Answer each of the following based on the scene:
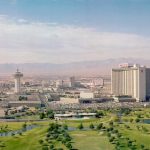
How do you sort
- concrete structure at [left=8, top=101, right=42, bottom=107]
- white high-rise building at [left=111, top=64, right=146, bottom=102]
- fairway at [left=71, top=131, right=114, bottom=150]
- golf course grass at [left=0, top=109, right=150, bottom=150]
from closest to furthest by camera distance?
fairway at [left=71, top=131, right=114, bottom=150]
golf course grass at [left=0, top=109, right=150, bottom=150]
concrete structure at [left=8, top=101, right=42, bottom=107]
white high-rise building at [left=111, top=64, right=146, bottom=102]

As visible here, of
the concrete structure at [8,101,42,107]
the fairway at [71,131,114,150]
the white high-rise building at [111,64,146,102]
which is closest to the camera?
the fairway at [71,131,114,150]

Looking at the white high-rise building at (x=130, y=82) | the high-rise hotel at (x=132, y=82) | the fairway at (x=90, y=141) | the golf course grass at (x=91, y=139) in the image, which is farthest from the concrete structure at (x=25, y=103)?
the fairway at (x=90, y=141)

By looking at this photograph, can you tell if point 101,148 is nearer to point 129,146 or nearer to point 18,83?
point 129,146

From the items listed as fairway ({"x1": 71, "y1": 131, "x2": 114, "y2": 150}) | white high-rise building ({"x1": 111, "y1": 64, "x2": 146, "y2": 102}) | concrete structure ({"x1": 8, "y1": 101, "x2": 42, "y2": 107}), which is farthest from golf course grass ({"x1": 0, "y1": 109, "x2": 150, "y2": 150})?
white high-rise building ({"x1": 111, "y1": 64, "x2": 146, "y2": 102})

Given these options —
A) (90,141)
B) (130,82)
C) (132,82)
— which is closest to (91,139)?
(90,141)

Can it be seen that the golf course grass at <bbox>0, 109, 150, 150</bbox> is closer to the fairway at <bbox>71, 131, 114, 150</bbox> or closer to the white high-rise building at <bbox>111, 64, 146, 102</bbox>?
the fairway at <bbox>71, 131, 114, 150</bbox>

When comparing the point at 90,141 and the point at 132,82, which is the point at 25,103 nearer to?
the point at 132,82

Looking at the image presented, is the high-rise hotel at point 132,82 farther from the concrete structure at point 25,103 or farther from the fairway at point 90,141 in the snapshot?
the fairway at point 90,141

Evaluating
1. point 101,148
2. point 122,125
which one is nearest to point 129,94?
point 122,125
